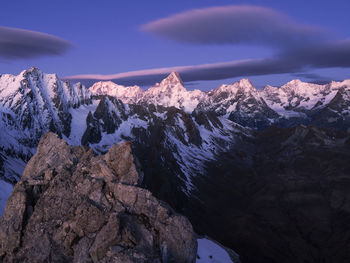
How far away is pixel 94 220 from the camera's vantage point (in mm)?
31828

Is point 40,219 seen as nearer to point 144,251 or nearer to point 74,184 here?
point 74,184

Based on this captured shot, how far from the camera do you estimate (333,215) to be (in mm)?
170250

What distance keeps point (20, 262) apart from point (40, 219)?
456cm

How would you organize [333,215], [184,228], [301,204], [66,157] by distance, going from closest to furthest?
[184,228], [66,157], [333,215], [301,204]

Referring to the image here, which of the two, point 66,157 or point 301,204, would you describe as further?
point 301,204

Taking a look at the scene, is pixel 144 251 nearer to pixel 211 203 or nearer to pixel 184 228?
pixel 184 228

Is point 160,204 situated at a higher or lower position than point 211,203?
higher

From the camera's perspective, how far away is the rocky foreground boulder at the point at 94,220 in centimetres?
3009

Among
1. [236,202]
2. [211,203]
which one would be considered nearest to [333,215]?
[236,202]

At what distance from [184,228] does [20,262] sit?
17.4 m

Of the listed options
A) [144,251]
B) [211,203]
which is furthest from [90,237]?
[211,203]

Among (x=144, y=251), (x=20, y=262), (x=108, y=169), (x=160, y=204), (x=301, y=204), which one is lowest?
(x=301, y=204)

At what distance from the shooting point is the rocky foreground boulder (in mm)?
30094

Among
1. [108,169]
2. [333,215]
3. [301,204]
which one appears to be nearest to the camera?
[108,169]
